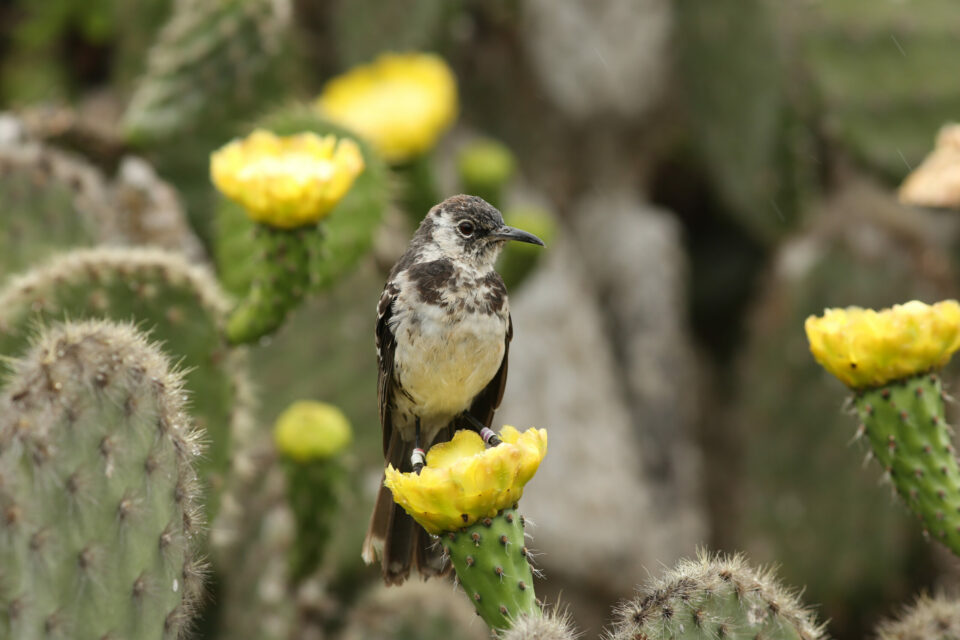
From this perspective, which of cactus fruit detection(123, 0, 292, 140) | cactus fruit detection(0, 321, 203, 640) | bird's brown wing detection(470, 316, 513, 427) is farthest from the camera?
cactus fruit detection(123, 0, 292, 140)

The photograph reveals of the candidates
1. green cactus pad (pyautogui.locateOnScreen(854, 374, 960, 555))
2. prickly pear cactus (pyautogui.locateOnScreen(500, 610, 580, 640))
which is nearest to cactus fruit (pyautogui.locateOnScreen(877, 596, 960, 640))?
green cactus pad (pyautogui.locateOnScreen(854, 374, 960, 555))

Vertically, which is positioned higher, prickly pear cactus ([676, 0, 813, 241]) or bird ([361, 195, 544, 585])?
prickly pear cactus ([676, 0, 813, 241])

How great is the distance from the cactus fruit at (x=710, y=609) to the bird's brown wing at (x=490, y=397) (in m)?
0.64

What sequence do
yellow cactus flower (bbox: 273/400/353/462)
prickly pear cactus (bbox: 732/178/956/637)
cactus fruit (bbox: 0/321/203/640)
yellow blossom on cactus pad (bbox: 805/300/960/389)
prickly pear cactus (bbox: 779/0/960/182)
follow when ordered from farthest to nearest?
prickly pear cactus (bbox: 779/0/960/182) → prickly pear cactus (bbox: 732/178/956/637) → yellow cactus flower (bbox: 273/400/353/462) → yellow blossom on cactus pad (bbox: 805/300/960/389) → cactus fruit (bbox: 0/321/203/640)

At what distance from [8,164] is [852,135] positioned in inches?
122

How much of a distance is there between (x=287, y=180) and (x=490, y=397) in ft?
2.06

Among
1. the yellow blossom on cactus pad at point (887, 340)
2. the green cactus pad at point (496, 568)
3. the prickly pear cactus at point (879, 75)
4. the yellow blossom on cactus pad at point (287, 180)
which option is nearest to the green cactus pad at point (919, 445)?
the yellow blossom on cactus pad at point (887, 340)

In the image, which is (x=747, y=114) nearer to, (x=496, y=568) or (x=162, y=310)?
(x=162, y=310)

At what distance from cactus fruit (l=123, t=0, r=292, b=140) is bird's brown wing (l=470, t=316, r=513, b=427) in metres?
1.65

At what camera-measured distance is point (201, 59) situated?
362cm

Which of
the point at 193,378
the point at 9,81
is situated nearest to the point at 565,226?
the point at 9,81

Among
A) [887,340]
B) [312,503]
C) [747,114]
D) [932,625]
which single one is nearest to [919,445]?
[887,340]

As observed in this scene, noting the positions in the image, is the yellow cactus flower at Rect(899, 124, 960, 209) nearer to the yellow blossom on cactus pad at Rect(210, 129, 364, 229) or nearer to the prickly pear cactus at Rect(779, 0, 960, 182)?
the yellow blossom on cactus pad at Rect(210, 129, 364, 229)

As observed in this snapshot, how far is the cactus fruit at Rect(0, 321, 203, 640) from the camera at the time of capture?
64.3 inches
